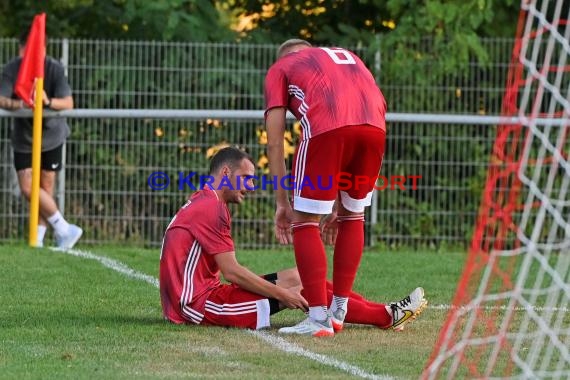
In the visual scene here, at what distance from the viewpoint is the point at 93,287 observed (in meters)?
9.65

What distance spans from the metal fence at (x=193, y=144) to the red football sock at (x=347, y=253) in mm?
6268

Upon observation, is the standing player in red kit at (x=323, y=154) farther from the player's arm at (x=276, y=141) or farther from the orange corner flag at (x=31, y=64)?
the orange corner flag at (x=31, y=64)

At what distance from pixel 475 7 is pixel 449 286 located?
17.6 feet

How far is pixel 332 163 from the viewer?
7.48 m

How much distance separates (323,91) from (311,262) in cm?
94

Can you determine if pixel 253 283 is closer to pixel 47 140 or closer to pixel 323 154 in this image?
A: pixel 323 154

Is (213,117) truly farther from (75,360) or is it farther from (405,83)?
(75,360)

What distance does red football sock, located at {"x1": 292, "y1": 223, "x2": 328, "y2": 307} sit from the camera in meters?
7.53

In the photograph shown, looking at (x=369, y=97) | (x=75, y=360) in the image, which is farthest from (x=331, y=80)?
(x=75, y=360)

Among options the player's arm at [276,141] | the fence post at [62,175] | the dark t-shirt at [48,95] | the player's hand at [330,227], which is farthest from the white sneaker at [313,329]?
the fence post at [62,175]

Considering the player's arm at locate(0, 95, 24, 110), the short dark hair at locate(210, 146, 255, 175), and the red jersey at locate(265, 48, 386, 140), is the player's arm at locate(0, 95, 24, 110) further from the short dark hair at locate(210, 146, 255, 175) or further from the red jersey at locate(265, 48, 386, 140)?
the red jersey at locate(265, 48, 386, 140)

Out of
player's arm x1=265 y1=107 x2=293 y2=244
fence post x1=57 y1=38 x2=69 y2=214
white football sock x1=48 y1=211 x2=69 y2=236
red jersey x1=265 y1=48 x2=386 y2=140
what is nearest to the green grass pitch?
player's arm x1=265 y1=107 x2=293 y2=244

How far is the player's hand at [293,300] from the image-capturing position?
7.59 metres

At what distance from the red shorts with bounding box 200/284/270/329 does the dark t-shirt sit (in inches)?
216
